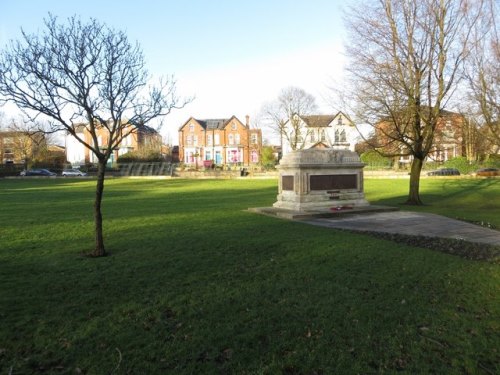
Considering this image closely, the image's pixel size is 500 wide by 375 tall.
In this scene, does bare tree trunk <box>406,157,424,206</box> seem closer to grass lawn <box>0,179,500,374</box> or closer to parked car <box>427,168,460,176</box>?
grass lawn <box>0,179,500,374</box>

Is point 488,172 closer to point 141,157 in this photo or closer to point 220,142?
point 220,142

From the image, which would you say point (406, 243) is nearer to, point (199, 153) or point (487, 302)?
point (487, 302)

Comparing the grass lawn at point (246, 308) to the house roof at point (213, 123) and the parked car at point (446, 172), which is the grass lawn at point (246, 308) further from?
the house roof at point (213, 123)

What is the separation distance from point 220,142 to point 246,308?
72.4m

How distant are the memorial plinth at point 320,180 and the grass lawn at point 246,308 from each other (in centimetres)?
567

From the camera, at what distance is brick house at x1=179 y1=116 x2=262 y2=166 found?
7606 centimetres

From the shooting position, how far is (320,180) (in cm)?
1499

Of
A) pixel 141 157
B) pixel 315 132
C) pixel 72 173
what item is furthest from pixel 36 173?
pixel 315 132

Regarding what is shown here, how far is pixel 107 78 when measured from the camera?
785cm

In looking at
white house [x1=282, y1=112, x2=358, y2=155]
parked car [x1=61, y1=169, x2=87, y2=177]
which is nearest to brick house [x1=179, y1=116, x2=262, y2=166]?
white house [x1=282, y1=112, x2=358, y2=155]

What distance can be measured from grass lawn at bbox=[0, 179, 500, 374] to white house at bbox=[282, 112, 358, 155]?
5008 cm

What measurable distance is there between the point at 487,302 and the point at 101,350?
4.84 meters

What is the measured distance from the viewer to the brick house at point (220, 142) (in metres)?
76.1

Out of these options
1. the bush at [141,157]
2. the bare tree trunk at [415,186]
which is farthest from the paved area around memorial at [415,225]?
the bush at [141,157]
